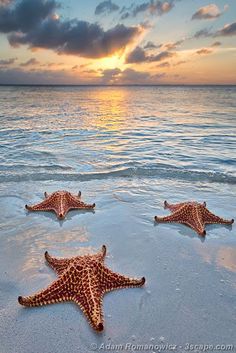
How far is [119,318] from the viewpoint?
4.08 m

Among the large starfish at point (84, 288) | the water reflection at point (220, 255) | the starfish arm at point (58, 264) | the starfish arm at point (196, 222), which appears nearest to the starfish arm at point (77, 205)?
the starfish arm at point (196, 222)

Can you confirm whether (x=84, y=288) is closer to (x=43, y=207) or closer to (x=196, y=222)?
(x=196, y=222)

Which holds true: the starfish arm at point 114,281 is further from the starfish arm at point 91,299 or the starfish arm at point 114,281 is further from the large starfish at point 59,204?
the large starfish at point 59,204

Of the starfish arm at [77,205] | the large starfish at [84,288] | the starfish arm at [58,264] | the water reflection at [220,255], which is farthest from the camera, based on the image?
the starfish arm at [77,205]

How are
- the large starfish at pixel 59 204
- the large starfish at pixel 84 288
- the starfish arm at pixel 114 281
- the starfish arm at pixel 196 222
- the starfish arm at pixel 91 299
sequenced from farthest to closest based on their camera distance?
the large starfish at pixel 59 204 < the starfish arm at pixel 196 222 < the starfish arm at pixel 114 281 < the large starfish at pixel 84 288 < the starfish arm at pixel 91 299

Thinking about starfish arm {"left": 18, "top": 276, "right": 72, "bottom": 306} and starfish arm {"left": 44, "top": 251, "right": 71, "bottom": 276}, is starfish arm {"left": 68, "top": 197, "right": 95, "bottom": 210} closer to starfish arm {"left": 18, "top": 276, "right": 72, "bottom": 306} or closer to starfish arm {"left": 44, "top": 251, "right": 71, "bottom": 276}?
starfish arm {"left": 44, "top": 251, "right": 71, "bottom": 276}

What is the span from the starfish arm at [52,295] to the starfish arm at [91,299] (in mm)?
155

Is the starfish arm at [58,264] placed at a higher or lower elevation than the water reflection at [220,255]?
higher

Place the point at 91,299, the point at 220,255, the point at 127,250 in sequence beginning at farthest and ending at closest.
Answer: the point at 127,250
the point at 220,255
the point at 91,299

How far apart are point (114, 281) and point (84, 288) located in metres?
0.53

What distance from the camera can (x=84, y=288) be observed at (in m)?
4.05

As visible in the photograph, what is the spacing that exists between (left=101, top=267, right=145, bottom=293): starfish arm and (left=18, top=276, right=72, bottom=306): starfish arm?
1.61 ft

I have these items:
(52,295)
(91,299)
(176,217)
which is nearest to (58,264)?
(52,295)

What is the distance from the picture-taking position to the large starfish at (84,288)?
3.92 m
